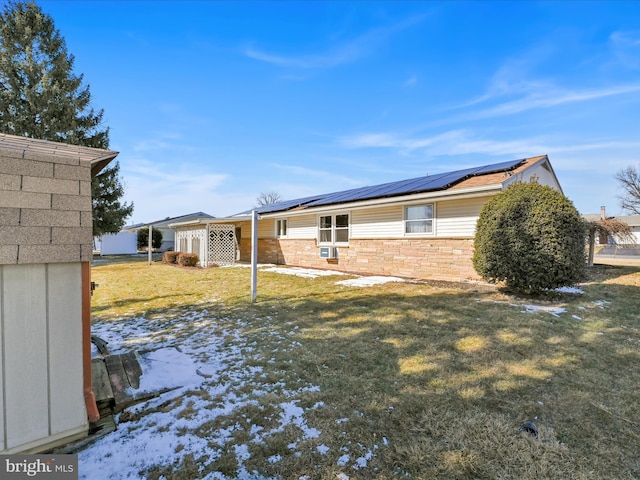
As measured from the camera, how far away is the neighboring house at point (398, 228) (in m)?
9.17

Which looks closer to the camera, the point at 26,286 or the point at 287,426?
the point at 26,286

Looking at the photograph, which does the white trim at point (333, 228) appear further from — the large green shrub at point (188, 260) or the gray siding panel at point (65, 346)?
the gray siding panel at point (65, 346)

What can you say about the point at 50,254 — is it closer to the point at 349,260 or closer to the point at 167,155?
the point at 349,260

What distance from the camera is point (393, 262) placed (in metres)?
11.0

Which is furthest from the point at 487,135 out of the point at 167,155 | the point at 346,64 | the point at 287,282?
the point at 167,155

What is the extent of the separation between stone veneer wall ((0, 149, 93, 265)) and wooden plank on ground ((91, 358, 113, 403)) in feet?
4.27

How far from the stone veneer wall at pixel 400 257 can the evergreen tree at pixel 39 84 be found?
12661 millimetres

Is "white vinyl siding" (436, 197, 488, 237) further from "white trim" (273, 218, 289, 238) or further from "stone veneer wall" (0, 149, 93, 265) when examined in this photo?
"stone veneer wall" (0, 149, 93, 265)

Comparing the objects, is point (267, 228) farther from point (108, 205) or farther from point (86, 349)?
point (86, 349)

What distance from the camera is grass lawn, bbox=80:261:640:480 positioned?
2.00m

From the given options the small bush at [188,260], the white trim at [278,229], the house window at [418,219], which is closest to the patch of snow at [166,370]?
the house window at [418,219]

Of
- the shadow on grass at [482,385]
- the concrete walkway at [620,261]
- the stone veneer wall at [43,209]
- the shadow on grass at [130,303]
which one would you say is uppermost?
the stone veneer wall at [43,209]

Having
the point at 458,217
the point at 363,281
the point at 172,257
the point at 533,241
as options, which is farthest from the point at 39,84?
the point at 533,241

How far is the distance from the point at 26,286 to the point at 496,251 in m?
7.94
